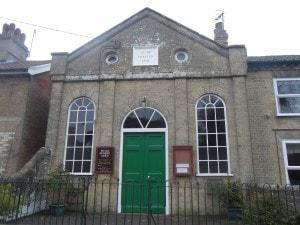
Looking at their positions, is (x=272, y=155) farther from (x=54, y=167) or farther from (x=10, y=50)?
(x=10, y=50)

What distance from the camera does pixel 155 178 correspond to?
1278 cm

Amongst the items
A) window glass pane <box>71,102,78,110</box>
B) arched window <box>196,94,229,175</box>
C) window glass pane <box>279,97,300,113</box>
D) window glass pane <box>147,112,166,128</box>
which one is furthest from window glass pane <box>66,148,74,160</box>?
window glass pane <box>279,97,300,113</box>

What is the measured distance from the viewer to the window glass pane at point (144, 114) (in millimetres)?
13641

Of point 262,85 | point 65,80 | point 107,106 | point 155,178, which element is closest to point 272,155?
point 262,85

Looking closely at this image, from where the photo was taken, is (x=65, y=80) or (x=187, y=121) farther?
(x=65, y=80)

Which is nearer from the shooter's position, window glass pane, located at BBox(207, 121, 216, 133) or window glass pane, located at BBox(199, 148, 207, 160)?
window glass pane, located at BBox(199, 148, 207, 160)

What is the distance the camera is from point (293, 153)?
13.1m

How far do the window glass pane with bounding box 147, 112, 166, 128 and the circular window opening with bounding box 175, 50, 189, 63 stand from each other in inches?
106

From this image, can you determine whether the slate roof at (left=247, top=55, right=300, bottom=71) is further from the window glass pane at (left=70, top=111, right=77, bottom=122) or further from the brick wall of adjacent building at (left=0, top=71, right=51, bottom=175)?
the brick wall of adjacent building at (left=0, top=71, right=51, bottom=175)

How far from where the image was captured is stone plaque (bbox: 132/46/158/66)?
14391 millimetres

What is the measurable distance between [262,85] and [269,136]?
2.32m

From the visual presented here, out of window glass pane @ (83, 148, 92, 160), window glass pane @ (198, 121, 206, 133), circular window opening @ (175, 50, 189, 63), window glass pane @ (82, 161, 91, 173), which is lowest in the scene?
window glass pane @ (82, 161, 91, 173)

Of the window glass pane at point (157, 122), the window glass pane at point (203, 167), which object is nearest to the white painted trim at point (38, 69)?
the window glass pane at point (157, 122)

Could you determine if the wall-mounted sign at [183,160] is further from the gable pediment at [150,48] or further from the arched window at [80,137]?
the arched window at [80,137]
